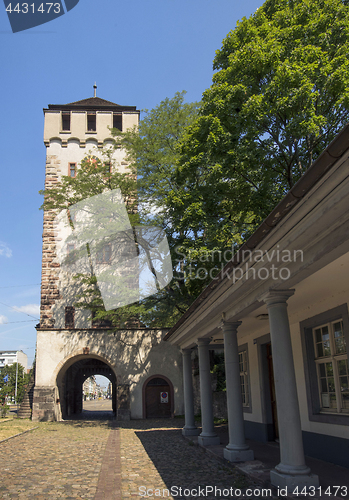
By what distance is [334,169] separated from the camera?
3.53m

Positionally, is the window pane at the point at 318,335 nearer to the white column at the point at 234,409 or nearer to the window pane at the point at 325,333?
the window pane at the point at 325,333

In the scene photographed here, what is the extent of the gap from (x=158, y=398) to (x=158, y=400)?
0.36 ft

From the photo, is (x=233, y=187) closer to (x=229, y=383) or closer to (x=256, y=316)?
(x=256, y=316)

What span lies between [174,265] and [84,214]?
713 centimetres

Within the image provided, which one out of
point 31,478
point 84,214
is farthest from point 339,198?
point 84,214

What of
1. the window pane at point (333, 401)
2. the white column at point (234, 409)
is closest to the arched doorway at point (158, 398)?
the white column at point (234, 409)

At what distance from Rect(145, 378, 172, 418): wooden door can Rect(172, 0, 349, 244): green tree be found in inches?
485

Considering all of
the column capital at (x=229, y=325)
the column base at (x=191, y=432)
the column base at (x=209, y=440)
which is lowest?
the column base at (x=191, y=432)

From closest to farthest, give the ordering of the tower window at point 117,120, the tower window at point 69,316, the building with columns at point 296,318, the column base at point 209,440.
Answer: the building with columns at point 296,318, the column base at point 209,440, the tower window at point 69,316, the tower window at point 117,120

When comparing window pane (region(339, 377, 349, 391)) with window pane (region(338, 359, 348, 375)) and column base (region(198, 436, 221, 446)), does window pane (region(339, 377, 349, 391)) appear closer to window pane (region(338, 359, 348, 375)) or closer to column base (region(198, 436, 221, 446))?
window pane (region(338, 359, 348, 375))

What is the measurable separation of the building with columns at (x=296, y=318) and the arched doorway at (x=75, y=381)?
17096 mm

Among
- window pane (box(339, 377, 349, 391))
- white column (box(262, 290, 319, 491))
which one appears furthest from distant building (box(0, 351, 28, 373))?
white column (box(262, 290, 319, 491))

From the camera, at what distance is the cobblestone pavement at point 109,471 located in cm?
652

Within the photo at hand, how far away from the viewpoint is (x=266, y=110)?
13328 mm
